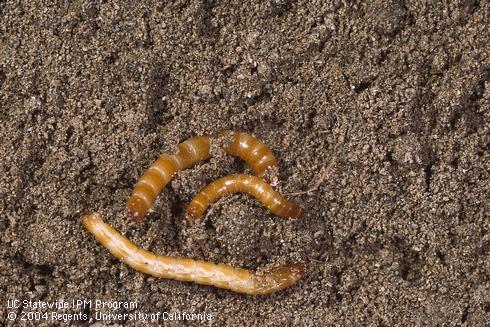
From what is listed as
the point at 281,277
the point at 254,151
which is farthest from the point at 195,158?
the point at 281,277

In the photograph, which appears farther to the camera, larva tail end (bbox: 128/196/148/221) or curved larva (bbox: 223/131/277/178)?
curved larva (bbox: 223/131/277/178)

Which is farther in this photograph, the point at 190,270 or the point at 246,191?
the point at 246,191

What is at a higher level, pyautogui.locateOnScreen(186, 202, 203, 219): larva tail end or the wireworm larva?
the wireworm larva

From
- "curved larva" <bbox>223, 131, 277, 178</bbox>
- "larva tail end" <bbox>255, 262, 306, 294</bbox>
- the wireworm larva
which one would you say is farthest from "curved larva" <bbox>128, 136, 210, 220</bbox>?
"larva tail end" <bbox>255, 262, 306, 294</bbox>

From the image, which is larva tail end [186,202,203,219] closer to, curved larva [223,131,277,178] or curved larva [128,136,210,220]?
curved larva [128,136,210,220]

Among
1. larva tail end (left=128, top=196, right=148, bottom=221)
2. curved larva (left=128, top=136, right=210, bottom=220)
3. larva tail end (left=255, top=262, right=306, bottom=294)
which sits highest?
curved larva (left=128, top=136, right=210, bottom=220)

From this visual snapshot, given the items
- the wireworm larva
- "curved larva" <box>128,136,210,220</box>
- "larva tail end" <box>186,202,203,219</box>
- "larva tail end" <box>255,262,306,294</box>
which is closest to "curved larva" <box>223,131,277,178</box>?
the wireworm larva

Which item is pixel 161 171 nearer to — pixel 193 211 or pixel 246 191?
pixel 193 211
